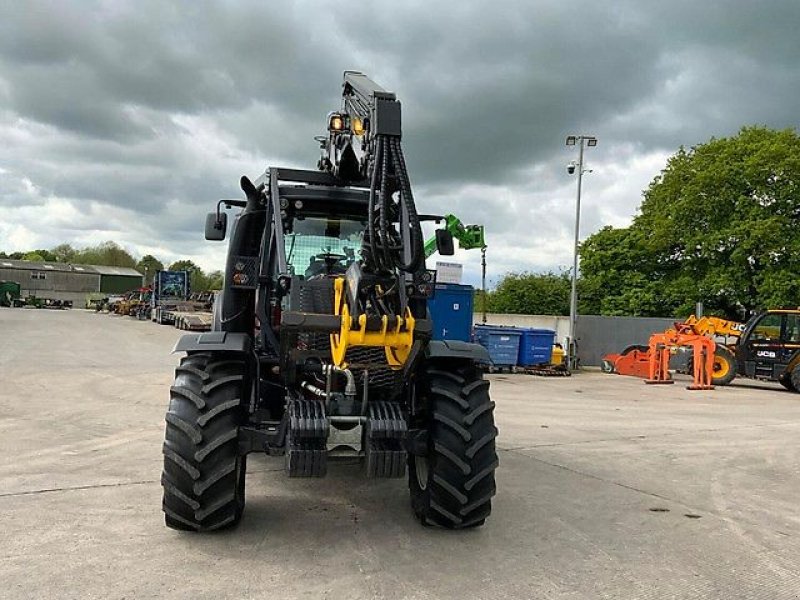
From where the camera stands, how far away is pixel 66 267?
98.8 meters

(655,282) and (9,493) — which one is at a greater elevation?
(655,282)

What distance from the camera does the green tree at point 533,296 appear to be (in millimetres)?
41656

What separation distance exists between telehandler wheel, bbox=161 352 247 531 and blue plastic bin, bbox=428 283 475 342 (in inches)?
588

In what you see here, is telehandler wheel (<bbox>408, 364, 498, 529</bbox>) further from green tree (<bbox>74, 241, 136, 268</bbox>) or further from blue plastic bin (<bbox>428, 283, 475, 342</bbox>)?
green tree (<bbox>74, 241, 136, 268</bbox>)

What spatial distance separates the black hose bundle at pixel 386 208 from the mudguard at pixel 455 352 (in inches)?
27.1

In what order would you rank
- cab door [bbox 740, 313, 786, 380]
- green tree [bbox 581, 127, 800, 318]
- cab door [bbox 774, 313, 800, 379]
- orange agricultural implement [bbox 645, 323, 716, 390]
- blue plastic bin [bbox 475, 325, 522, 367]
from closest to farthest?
1. orange agricultural implement [bbox 645, 323, 716, 390]
2. cab door [bbox 774, 313, 800, 379]
3. cab door [bbox 740, 313, 786, 380]
4. blue plastic bin [bbox 475, 325, 522, 367]
5. green tree [bbox 581, 127, 800, 318]

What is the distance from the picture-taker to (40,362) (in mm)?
17328

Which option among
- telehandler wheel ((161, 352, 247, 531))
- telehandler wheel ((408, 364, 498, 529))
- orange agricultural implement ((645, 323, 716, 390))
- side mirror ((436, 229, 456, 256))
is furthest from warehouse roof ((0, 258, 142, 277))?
telehandler wheel ((408, 364, 498, 529))

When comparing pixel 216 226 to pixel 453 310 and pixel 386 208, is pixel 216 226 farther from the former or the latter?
pixel 453 310

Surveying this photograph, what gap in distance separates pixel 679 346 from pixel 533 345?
4.01 meters

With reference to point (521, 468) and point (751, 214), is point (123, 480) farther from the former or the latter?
point (751, 214)

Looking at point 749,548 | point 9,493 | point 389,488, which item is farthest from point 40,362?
point 749,548

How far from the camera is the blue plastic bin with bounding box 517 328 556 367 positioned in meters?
21.6

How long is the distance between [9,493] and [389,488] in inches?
127
